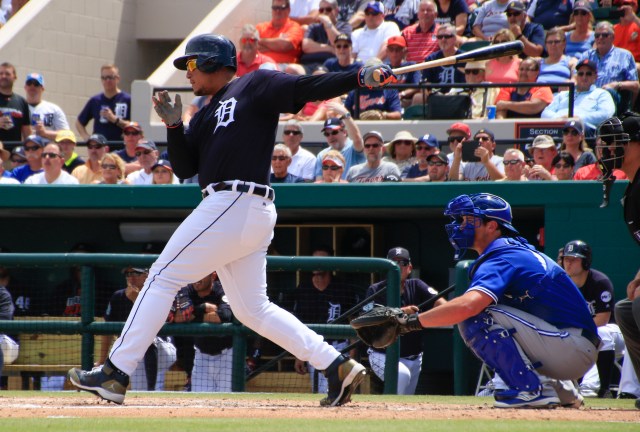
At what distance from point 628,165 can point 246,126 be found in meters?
1.99

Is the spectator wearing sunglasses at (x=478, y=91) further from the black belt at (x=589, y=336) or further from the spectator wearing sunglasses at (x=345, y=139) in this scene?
the black belt at (x=589, y=336)

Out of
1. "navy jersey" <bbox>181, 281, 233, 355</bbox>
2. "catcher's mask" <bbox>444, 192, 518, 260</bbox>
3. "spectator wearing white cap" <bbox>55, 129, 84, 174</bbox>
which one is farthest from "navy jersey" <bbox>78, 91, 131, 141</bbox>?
"catcher's mask" <bbox>444, 192, 518, 260</bbox>

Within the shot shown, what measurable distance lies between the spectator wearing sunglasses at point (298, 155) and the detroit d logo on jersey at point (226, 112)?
16.5ft

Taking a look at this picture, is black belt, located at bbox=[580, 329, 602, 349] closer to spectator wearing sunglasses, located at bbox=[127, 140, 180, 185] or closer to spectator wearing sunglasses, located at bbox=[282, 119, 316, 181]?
spectator wearing sunglasses, located at bbox=[282, 119, 316, 181]

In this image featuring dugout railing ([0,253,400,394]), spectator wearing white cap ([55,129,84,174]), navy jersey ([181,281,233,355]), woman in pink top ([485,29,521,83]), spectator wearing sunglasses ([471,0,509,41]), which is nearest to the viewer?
dugout railing ([0,253,400,394])

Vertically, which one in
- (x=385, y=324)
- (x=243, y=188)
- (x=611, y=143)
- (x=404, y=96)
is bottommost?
(x=385, y=324)

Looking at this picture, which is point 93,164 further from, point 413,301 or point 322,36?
point 413,301

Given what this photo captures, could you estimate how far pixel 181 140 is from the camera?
5.13 metres

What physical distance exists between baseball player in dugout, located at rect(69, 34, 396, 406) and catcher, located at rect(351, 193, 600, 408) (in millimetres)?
454

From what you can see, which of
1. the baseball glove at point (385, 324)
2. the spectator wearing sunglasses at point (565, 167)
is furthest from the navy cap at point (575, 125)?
the baseball glove at point (385, 324)

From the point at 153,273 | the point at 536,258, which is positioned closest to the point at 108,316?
the point at 153,273

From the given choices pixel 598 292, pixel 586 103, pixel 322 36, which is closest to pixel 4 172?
pixel 322 36

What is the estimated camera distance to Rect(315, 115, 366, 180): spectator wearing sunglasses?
10.3m

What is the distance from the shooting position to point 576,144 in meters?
9.70
